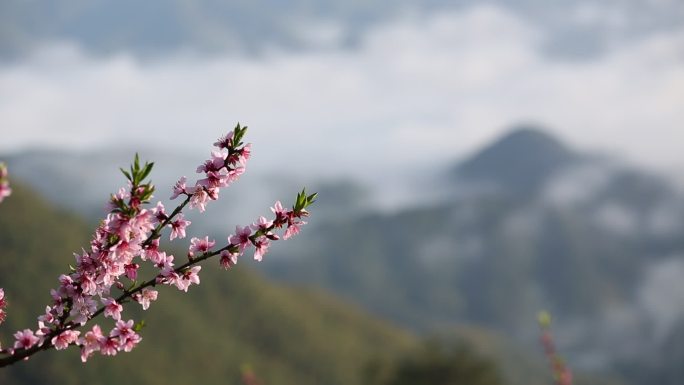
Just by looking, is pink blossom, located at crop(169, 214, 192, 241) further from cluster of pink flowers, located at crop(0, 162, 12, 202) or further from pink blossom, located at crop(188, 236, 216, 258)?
cluster of pink flowers, located at crop(0, 162, 12, 202)

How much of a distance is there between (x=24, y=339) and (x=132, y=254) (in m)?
1.18

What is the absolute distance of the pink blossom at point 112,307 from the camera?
6797 millimetres

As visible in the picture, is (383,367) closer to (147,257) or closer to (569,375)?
(569,375)

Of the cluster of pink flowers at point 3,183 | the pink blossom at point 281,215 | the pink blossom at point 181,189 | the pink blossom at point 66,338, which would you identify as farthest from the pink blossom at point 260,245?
the cluster of pink flowers at point 3,183

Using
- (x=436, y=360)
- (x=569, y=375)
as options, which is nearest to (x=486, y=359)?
(x=436, y=360)

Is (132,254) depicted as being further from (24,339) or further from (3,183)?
(3,183)

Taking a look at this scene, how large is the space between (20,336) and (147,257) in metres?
1.30

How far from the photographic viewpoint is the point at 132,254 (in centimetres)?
663

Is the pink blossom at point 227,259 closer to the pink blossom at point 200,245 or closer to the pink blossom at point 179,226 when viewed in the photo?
the pink blossom at point 200,245

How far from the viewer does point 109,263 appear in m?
6.74

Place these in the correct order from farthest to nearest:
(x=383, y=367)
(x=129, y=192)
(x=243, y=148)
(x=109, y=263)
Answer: (x=383, y=367) < (x=243, y=148) < (x=109, y=263) < (x=129, y=192)

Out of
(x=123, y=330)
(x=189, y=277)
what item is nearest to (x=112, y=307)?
(x=123, y=330)

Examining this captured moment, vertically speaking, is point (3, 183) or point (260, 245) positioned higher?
point (260, 245)

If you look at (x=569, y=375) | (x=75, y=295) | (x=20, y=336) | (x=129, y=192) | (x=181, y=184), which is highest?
(x=569, y=375)
